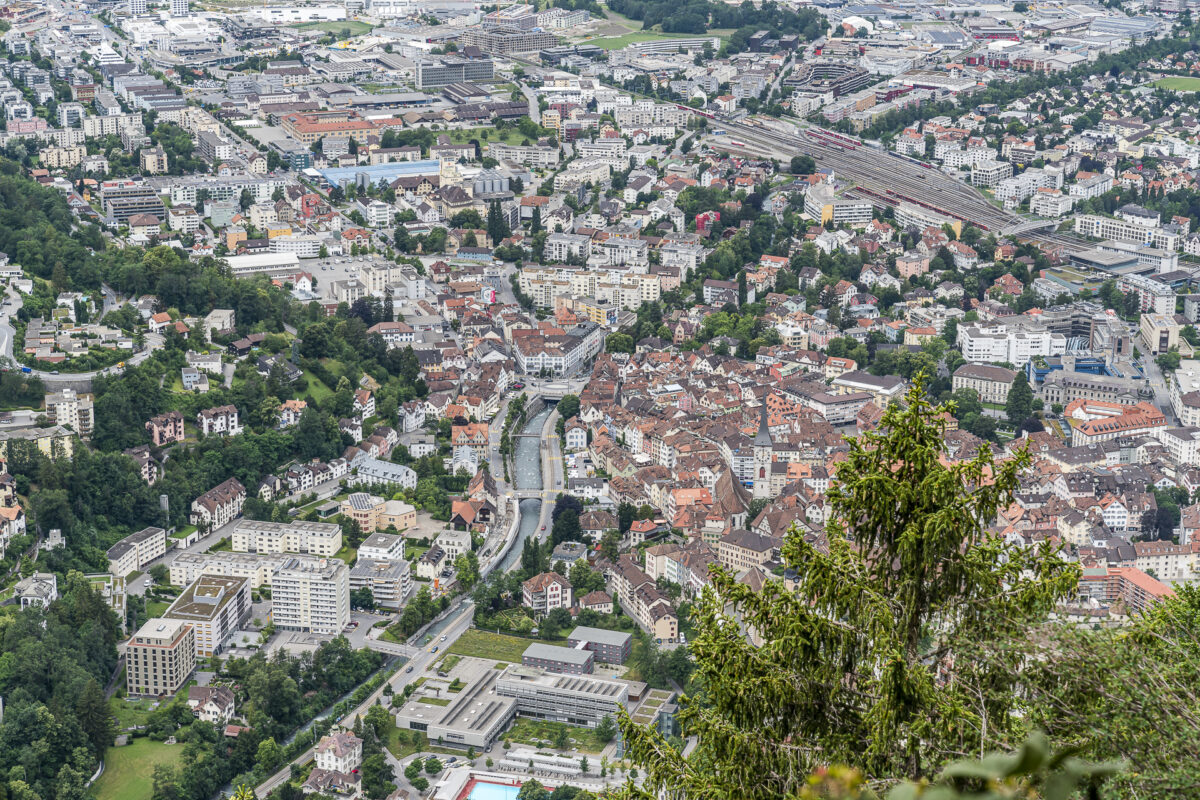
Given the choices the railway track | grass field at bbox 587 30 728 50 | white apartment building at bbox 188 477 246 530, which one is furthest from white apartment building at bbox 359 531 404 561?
grass field at bbox 587 30 728 50

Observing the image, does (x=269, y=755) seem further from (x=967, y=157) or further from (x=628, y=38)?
(x=628, y=38)

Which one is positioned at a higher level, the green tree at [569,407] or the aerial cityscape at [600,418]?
the aerial cityscape at [600,418]

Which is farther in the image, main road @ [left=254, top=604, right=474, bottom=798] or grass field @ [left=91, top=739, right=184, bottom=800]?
main road @ [left=254, top=604, right=474, bottom=798]

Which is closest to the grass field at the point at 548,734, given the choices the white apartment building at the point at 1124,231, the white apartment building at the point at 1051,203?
the white apartment building at the point at 1124,231

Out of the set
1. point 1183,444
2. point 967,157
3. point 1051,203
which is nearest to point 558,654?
point 1183,444

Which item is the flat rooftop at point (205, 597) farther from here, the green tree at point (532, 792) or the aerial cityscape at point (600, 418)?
the green tree at point (532, 792)

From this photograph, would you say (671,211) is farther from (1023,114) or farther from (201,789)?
(201,789)

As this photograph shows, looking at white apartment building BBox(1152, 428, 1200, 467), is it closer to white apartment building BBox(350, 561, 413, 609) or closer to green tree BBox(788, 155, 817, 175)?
white apartment building BBox(350, 561, 413, 609)
